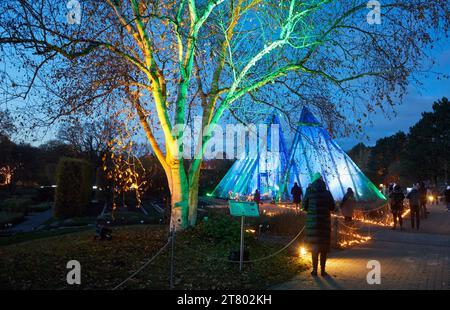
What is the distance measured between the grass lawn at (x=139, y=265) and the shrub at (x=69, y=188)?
1296cm

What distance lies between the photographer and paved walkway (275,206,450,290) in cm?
727

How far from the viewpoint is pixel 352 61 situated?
412 inches

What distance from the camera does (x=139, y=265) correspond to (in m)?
7.91

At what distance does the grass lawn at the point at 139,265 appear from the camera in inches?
269

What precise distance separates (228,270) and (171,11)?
6.53 metres

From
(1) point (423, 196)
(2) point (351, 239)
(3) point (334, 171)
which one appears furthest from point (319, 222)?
(3) point (334, 171)

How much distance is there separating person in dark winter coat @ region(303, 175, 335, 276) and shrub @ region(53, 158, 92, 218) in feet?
59.1

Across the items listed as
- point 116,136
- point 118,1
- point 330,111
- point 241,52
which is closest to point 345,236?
point 330,111

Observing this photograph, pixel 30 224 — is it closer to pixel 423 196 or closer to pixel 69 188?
pixel 69 188

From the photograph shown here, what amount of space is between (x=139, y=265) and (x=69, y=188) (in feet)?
55.6

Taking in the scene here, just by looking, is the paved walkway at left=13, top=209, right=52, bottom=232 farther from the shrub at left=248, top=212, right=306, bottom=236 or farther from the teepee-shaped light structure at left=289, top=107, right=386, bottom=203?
the teepee-shaped light structure at left=289, top=107, right=386, bottom=203

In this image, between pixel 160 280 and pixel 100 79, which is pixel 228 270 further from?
pixel 100 79

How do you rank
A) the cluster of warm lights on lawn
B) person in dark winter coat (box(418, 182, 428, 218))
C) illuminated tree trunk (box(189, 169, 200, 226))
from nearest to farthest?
illuminated tree trunk (box(189, 169, 200, 226)) < the cluster of warm lights on lawn < person in dark winter coat (box(418, 182, 428, 218))

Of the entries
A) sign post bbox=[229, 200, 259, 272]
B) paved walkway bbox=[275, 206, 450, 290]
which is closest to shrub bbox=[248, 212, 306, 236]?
paved walkway bbox=[275, 206, 450, 290]
